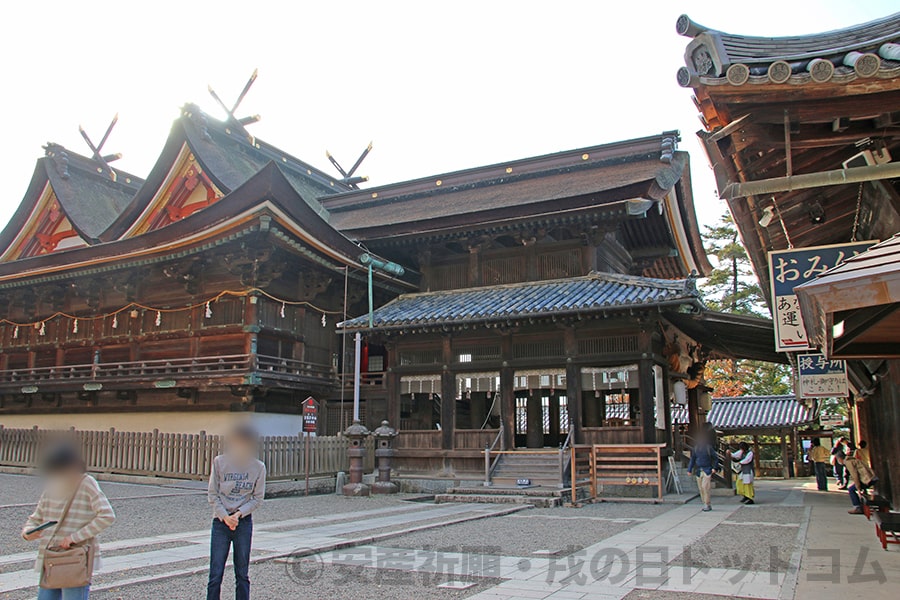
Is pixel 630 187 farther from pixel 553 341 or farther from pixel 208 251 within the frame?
pixel 208 251

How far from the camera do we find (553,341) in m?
18.5

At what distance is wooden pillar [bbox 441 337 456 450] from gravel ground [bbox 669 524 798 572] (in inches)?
341

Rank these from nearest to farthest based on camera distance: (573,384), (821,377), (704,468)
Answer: (821,377) < (704,468) < (573,384)

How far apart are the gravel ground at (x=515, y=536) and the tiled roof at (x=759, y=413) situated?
75.3 ft

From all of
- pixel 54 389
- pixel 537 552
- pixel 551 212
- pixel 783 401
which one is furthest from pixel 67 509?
pixel 783 401

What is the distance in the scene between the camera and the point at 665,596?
6.27m

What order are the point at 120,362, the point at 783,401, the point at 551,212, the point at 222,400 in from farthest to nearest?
the point at 783,401
the point at 120,362
the point at 222,400
the point at 551,212

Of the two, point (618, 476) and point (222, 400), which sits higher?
point (222, 400)

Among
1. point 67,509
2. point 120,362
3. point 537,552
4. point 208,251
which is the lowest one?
point 537,552

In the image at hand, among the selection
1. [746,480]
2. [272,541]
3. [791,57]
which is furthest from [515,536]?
[746,480]

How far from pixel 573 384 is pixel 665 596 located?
11.7m

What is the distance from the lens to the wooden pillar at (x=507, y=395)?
18219 millimetres

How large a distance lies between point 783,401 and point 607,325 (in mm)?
20759

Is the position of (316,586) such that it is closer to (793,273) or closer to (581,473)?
(793,273)
